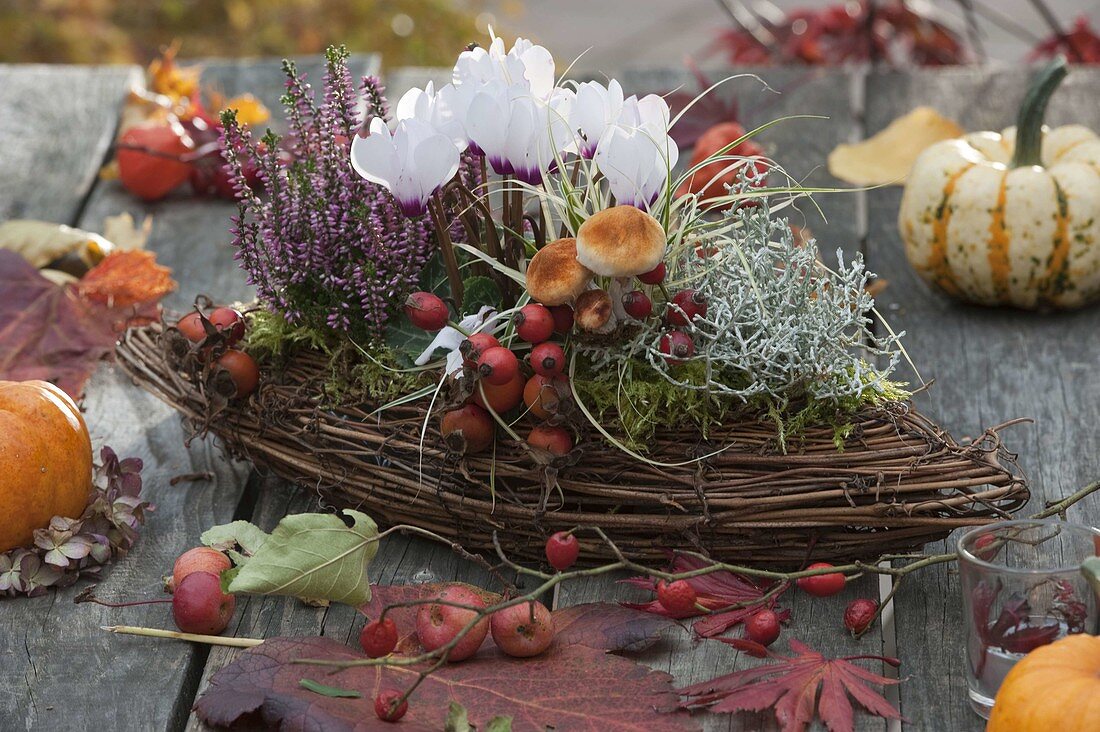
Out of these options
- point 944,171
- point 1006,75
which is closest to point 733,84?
point 1006,75

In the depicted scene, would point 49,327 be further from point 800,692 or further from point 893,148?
point 893,148

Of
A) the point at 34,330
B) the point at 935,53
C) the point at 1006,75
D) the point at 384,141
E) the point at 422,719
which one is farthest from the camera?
the point at 935,53

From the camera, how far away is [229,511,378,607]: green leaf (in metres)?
1.26

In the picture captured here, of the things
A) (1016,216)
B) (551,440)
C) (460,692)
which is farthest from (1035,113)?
(460,692)

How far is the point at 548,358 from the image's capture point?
4.21 ft

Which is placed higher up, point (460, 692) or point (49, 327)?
point (460, 692)

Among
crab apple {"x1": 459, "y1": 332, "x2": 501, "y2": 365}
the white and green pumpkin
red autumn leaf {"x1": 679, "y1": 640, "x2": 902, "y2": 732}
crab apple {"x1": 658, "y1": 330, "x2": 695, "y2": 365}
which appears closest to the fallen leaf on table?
the white and green pumpkin

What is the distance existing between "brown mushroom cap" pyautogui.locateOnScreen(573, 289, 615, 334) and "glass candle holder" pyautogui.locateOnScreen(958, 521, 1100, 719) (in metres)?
0.40

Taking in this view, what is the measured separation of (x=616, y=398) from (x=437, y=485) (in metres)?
0.21

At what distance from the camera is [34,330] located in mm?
1894

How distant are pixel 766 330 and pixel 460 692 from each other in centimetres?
48

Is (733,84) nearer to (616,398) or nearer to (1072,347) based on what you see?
(1072,347)

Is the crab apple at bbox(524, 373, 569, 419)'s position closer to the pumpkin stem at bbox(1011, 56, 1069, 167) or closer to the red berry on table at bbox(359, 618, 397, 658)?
the red berry on table at bbox(359, 618, 397, 658)

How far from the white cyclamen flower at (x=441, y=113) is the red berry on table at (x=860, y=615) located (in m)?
0.61
